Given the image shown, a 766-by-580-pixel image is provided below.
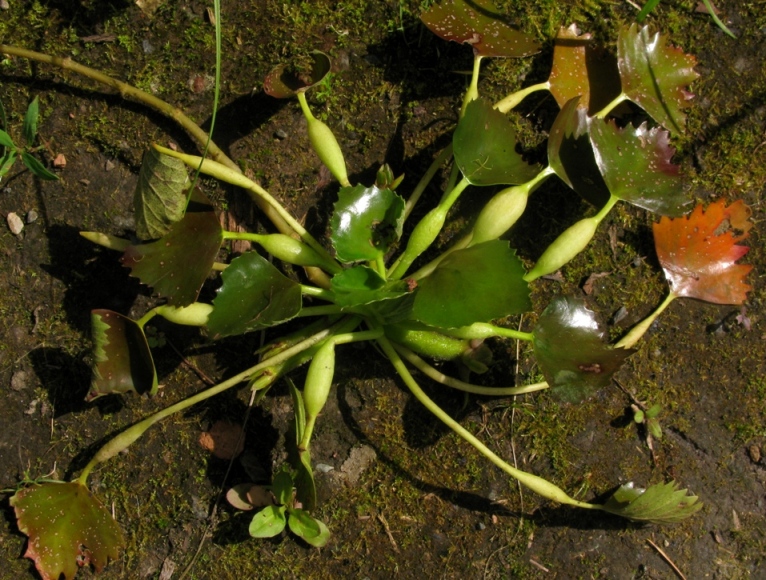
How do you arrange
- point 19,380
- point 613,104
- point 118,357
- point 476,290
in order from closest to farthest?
point 476,290 → point 118,357 → point 613,104 → point 19,380

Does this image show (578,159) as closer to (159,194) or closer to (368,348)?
(368,348)

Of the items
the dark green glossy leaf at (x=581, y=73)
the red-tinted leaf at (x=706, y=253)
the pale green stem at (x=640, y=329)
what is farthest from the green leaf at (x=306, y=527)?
the dark green glossy leaf at (x=581, y=73)

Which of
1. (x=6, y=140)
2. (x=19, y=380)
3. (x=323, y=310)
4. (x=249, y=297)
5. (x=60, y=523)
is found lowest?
(x=60, y=523)

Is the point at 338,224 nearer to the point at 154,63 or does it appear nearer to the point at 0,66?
the point at 154,63

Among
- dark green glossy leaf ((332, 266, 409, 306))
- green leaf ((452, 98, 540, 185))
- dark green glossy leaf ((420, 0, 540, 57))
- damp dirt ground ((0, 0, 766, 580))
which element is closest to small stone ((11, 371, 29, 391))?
damp dirt ground ((0, 0, 766, 580))

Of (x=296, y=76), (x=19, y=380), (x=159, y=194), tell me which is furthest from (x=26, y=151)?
(x=296, y=76)

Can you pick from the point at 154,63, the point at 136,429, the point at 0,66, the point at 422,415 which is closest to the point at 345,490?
the point at 422,415

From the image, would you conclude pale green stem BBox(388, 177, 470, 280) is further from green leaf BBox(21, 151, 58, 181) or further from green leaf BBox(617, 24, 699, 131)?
green leaf BBox(21, 151, 58, 181)

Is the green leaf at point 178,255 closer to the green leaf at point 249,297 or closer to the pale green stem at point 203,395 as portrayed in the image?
the green leaf at point 249,297
